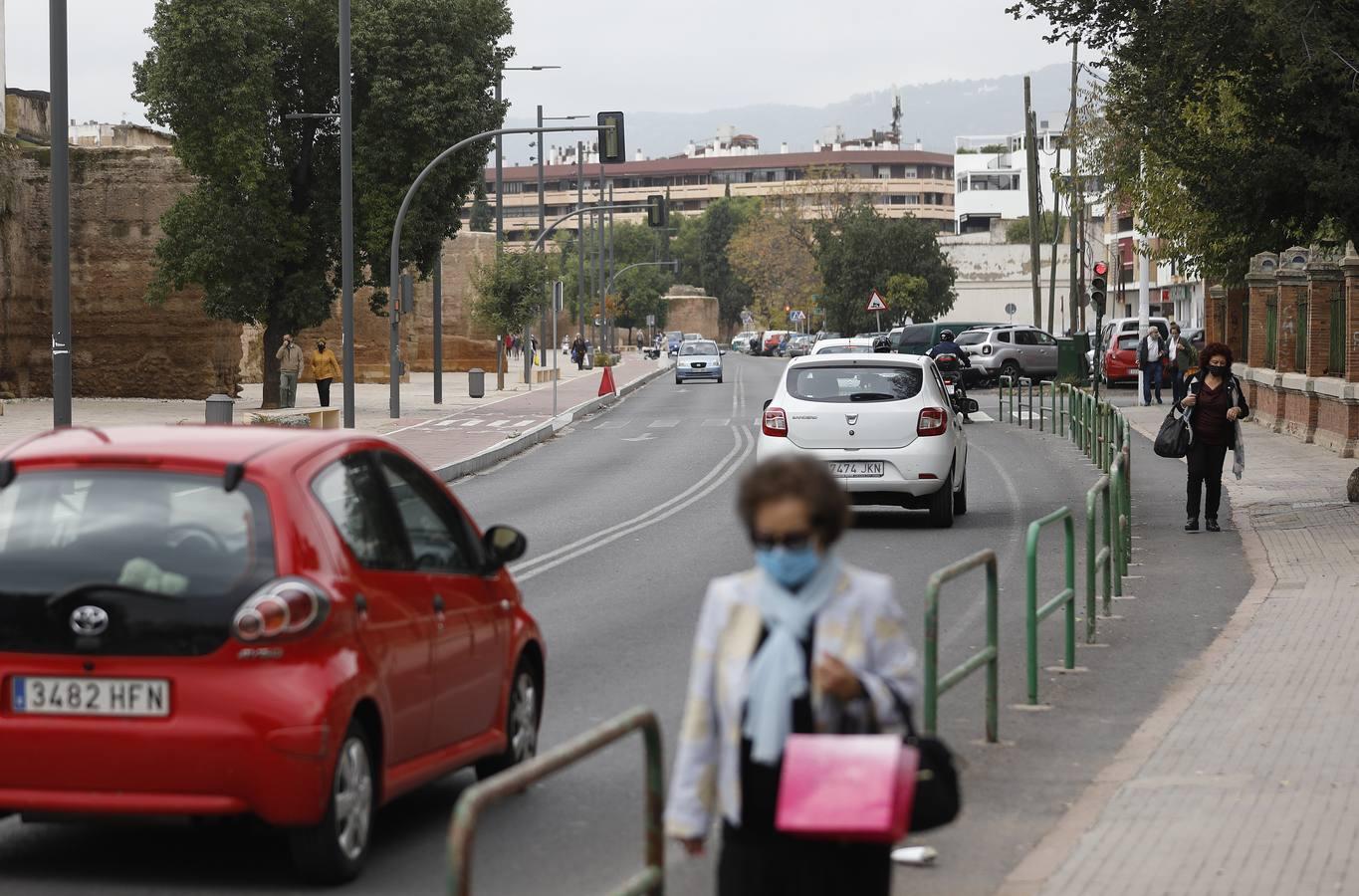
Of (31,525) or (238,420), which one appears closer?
(31,525)

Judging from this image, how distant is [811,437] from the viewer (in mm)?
19062

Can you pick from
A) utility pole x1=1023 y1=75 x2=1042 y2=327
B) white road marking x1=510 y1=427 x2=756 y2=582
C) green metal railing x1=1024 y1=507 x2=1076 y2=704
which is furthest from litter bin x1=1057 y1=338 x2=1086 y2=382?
green metal railing x1=1024 y1=507 x2=1076 y2=704

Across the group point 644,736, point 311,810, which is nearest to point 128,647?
point 311,810

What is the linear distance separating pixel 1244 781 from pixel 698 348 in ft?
204

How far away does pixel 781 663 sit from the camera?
155 inches

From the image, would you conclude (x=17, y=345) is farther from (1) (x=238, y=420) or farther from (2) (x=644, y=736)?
(2) (x=644, y=736)

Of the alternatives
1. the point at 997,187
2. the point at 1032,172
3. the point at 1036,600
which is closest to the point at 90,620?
the point at 1036,600

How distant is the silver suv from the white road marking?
88.6 feet

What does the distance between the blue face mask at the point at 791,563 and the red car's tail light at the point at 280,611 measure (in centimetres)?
256

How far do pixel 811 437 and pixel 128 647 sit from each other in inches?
523

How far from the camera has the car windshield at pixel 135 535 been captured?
20.4ft

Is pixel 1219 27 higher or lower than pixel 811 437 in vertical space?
higher

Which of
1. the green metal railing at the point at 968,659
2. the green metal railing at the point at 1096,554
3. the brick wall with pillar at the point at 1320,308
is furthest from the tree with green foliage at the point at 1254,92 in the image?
the green metal railing at the point at 968,659

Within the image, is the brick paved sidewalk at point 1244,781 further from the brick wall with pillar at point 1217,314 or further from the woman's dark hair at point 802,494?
the brick wall with pillar at point 1217,314
